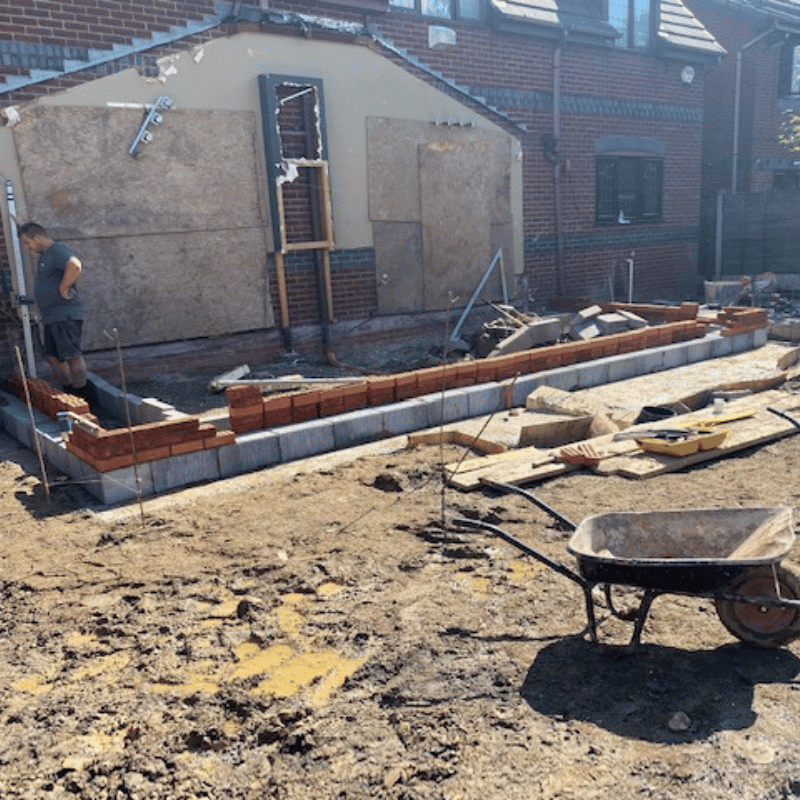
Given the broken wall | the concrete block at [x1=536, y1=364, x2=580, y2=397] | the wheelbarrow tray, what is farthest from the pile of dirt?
the broken wall

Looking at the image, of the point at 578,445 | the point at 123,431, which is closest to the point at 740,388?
the point at 578,445

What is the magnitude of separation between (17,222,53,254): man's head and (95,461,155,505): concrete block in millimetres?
2821

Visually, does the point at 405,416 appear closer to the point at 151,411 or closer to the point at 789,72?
the point at 151,411

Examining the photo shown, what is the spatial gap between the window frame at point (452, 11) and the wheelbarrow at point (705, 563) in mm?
9070

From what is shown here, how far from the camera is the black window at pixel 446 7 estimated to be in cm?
1092

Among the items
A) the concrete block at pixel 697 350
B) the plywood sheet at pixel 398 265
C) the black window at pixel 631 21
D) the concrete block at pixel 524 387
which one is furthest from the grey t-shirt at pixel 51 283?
the black window at pixel 631 21

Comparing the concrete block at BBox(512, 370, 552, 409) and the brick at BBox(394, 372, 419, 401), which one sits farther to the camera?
the concrete block at BBox(512, 370, 552, 409)

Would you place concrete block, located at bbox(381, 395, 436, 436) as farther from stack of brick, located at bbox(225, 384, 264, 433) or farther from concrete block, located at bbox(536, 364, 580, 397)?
concrete block, located at bbox(536, 364, 580, 397)

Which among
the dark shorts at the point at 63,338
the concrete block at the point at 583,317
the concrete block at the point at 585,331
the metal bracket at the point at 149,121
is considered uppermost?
the metal bracket at the point at 149,121

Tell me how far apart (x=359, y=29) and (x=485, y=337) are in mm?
4448

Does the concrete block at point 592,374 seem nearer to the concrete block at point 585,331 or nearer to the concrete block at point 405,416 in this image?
the concrete block at point 585,331

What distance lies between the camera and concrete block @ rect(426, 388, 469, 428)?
7461 millimetres

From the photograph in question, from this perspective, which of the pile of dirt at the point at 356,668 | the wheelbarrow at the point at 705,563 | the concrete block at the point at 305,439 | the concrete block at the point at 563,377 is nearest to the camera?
the pile of dirt at the point at 356,668

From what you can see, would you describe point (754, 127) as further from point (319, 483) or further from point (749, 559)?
point (749, 559)
